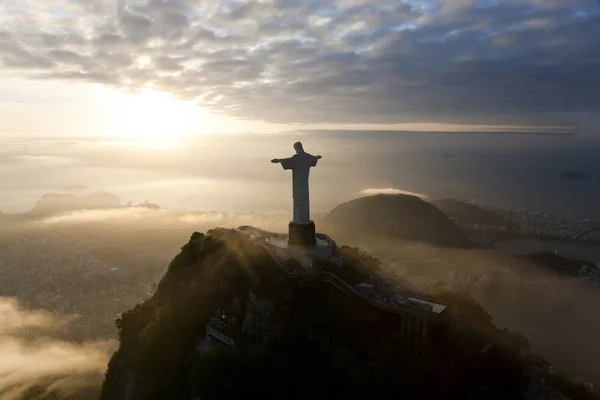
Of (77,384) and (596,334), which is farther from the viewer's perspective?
(596,334)

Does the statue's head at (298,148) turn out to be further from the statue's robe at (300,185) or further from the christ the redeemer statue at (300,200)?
the statue's robe at (300,185)

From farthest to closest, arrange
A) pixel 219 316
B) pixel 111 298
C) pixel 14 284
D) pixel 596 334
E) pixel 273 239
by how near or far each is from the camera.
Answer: pixel 14 284, pixel 111 298, pixel 596 334, pixel 273 239, pixel 219 316

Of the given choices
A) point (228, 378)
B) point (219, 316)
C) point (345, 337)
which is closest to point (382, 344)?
point (345, 337)

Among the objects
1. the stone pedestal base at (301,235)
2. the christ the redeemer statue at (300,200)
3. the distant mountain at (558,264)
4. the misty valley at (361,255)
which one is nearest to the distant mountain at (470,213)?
the misty valley at (361,255)

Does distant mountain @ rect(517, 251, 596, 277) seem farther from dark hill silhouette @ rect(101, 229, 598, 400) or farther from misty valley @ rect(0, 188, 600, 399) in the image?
dark hill silhouette @ rect(101, 229, 598, 400)

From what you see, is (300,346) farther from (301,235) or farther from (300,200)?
(300,200)

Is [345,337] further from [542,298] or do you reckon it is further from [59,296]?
[59,296]

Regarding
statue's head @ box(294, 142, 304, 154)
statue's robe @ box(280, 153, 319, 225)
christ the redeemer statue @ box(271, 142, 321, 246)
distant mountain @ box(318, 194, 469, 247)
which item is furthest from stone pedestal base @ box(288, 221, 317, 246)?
distant mountain @ box(318, 194, 469, 247)
